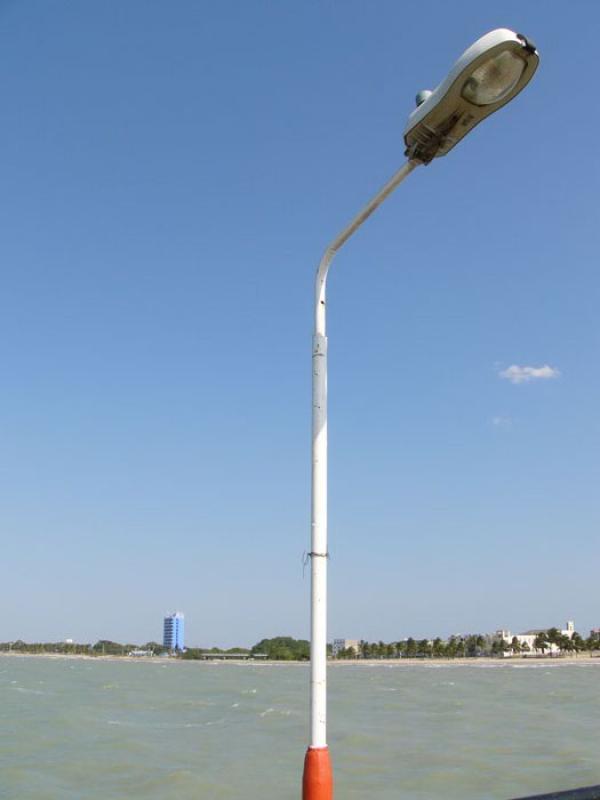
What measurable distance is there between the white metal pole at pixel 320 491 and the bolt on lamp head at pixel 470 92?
188 mm

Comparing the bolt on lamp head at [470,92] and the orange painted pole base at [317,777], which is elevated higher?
the bolt on lamp head at [470,92]

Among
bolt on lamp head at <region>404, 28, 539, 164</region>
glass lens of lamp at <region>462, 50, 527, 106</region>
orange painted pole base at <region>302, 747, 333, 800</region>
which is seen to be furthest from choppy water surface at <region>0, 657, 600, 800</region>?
glass lens of lamp at <region>462, 50, 527, 106</region>

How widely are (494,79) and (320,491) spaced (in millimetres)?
2670

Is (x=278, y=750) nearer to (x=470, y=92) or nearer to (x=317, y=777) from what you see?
(x=317, y=777)

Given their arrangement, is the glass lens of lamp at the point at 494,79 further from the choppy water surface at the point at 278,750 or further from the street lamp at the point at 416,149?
the choppy water surface at the point at 278,750

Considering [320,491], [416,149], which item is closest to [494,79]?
[416,149]

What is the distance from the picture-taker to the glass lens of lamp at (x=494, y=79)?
14.5 ft

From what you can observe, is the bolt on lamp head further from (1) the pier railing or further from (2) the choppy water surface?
(2) the choppy water surface

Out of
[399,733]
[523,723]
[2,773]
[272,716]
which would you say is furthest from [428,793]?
[272,716]

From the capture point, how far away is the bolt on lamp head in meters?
4.36

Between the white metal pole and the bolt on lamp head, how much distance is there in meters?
0.19

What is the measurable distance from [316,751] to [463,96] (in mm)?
3957

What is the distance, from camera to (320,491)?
4863mm

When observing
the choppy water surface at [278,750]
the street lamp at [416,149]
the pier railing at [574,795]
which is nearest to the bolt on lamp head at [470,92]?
the street lamp at [416,149]
